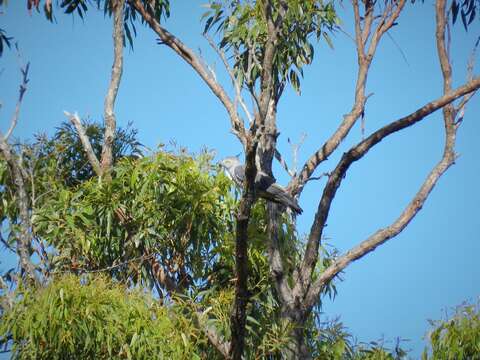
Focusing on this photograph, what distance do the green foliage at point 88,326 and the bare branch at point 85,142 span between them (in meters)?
1.58

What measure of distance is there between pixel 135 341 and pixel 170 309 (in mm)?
514

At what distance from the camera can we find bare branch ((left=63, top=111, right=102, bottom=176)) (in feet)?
21.9

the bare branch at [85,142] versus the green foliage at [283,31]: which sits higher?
the green foliage at [283,31]

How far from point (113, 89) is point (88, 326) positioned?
9.55ft

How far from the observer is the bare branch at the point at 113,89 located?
6.84 m

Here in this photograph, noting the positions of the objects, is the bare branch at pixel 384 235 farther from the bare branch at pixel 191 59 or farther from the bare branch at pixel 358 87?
the bare branch at pixel 191 59

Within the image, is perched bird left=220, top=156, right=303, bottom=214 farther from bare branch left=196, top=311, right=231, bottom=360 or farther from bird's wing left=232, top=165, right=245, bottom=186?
bare branch left=196, top=311, right=231, bottom=360

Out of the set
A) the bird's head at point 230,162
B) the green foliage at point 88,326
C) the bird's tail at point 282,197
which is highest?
the bird's head at point 230,162

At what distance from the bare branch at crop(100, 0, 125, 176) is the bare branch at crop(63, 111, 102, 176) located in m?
0.06

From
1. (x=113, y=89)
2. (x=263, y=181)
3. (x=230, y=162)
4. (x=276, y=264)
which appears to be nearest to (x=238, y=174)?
(x=230, y=162)

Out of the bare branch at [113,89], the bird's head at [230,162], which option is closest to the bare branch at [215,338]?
the bird's head at [230,162]

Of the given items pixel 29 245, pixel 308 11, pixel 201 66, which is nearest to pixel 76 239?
pixel 29 245

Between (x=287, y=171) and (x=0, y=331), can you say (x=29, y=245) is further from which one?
(x=287, y=171)

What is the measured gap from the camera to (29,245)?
5.78 metres
